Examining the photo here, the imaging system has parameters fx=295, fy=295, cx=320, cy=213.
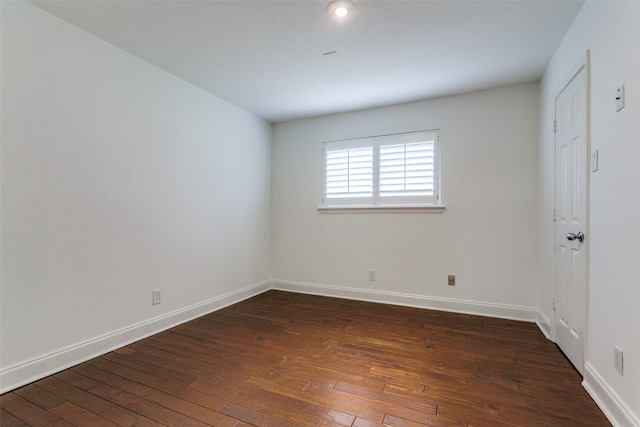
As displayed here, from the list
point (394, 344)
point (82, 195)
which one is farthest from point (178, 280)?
point (394, 344)

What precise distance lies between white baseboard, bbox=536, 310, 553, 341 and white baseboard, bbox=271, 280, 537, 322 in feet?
0.37

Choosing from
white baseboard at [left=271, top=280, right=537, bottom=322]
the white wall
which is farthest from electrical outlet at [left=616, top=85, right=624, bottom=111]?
the white wall

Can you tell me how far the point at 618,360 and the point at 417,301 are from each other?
6.96 ft

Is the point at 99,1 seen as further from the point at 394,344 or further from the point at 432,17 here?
the point at 394,344

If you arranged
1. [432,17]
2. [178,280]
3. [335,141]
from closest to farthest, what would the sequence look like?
[432,17]
[178,280]
[335,141]

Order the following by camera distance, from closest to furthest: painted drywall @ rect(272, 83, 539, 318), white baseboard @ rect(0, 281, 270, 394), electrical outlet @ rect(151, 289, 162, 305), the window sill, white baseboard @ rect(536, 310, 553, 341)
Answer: white baseboard @ rect(0, 281, 270, 394)
white baseboard @ rect(536, 310, 553, 341)
electrical outlet @ rect(151, 289, 162, 305)
painted drywall @ rect(272, 83, 539, 318)
the window sill

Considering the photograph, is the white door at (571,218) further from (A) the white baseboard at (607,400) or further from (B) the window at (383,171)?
(B) the window at (383,171)

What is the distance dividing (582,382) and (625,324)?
2.35ft

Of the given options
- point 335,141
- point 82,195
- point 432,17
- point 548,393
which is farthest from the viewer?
point 335,141

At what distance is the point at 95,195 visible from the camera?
2320 mm

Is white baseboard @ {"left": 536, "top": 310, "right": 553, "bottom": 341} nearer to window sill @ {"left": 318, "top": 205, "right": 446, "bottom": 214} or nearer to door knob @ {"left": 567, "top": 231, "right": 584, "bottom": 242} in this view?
door knob @ {"left": 567, "top": 231, "right": 584, "bottom": 242}

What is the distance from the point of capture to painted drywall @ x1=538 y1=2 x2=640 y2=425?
1.39 metres

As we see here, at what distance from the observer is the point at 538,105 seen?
3.08m

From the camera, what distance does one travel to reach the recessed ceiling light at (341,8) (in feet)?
6.32
